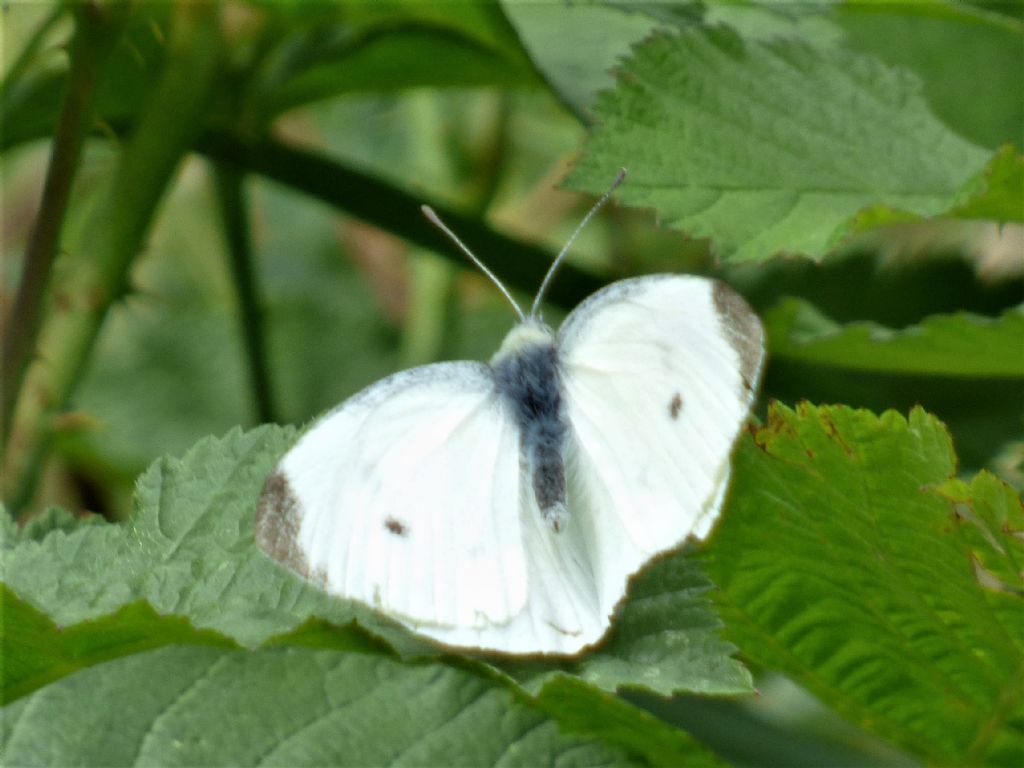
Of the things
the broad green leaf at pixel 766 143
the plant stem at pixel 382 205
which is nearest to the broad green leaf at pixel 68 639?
the broad green leaf at pixel 766 143

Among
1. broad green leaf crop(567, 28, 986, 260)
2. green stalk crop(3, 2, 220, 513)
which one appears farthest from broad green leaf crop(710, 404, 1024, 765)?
green stalk crop(3, 2, 220, 513)

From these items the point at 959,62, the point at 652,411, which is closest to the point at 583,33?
the point at 959,62

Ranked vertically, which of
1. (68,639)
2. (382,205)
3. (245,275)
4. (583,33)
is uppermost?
(583,33)

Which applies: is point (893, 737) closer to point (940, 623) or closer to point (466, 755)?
point (940, 623)

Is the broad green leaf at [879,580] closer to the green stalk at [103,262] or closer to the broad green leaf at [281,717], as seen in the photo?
the broad green leaf at [281,717]

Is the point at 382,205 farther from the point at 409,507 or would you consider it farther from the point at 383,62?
the point at 409,507

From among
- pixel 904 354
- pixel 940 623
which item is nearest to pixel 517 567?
pixel 940 623

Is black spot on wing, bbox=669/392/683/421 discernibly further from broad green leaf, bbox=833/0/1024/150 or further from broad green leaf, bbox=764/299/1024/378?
broad green leaf, bbox=833/0/1024/150
